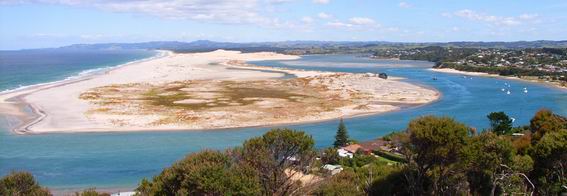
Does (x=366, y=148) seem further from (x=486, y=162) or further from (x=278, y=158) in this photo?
(x=278, y=158)

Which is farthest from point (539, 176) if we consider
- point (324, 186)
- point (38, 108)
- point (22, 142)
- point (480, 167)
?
point (38, 108)

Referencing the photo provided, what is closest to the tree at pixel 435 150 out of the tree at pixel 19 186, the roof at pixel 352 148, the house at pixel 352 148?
the house at pixel 352 148

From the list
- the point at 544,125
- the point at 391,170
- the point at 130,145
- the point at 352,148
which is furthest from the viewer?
the point at 130,145

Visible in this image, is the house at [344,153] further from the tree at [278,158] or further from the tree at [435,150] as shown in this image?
the tree at [278,158]

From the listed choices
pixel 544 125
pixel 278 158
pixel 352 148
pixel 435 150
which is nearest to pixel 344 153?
pixel 352 148

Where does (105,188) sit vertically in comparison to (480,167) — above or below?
below

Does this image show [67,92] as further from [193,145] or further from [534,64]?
[534,64]

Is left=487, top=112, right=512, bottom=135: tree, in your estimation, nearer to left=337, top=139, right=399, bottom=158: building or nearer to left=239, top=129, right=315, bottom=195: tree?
left=337, top=139, right=399, bottom=158: building
